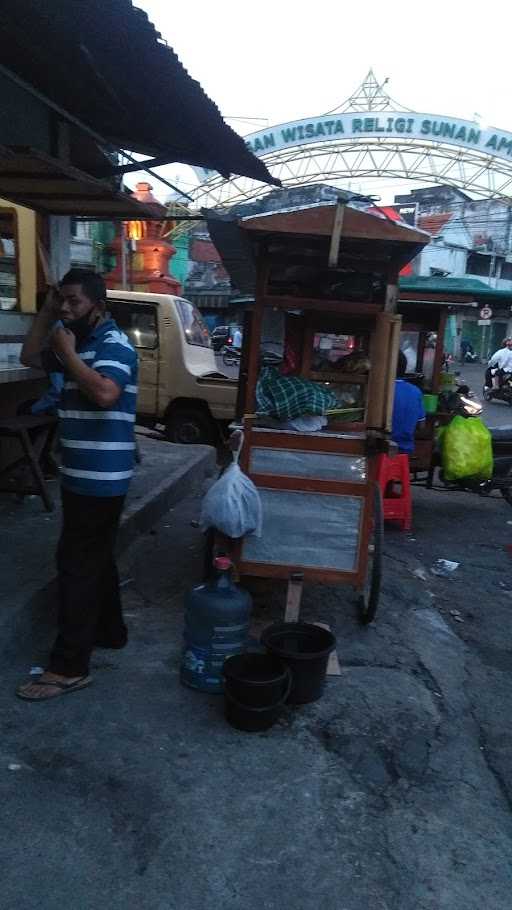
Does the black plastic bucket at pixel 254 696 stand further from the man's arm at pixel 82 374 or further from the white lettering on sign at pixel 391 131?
the white lettering on sign at pixel 391 131

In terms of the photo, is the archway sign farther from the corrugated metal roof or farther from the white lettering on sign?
the corrugated metal roof

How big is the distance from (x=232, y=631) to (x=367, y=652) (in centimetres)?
104

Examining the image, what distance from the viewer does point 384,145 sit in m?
26.6

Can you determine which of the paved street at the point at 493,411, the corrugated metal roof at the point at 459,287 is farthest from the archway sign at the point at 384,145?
the corrugated metal roof at the point at 459,287

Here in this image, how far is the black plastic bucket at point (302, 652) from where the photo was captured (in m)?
3.03

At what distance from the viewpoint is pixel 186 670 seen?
3219 mm

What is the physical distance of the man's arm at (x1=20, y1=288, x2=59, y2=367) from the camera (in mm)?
3076

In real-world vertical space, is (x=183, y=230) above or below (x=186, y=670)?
above

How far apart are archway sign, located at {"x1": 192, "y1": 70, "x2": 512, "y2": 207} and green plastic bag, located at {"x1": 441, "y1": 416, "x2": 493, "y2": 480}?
72.4 ft

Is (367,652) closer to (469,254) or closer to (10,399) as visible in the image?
Result: (10,399)

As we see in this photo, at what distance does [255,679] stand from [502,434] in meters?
5.05

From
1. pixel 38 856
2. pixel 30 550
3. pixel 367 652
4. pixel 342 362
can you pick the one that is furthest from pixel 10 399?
pixel 38 856

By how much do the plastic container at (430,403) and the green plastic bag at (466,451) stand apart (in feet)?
0.86

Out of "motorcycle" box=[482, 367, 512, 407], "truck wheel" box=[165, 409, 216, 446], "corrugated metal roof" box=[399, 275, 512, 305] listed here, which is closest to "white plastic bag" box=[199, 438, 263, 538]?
"truck wheel" box=[165, 409, 216, 446]
